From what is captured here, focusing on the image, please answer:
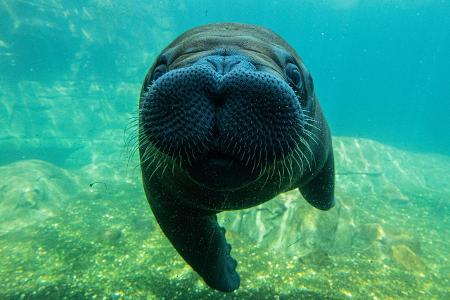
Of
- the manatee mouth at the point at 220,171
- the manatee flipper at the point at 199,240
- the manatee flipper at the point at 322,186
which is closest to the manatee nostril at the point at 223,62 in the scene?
the manatee mouth at the point at 220,171

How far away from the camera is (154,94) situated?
2.19 metres

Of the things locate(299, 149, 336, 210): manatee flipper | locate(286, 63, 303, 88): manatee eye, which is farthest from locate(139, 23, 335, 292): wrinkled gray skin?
locate(299, 149, 336, 210): manatee flipper

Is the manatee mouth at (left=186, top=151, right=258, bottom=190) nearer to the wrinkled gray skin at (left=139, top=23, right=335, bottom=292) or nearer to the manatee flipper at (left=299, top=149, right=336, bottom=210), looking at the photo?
the wrinkled gray skin at (left=139, top=23, right=335, bottom=292)

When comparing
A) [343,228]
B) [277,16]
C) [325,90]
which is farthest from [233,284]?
[325,90]

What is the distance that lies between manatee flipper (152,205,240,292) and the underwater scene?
1.1 inches

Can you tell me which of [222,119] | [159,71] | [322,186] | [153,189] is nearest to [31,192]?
[153,189]

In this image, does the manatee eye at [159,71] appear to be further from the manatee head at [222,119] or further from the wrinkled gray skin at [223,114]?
the manatee head at [222,119]

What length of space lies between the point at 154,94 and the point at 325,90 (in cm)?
12909

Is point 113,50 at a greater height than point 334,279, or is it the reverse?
point 113,50

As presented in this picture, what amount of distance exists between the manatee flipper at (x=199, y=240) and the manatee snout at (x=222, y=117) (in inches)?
63.8

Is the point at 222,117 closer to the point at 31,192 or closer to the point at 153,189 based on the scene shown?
the point at 153,189

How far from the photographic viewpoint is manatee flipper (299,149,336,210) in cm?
509

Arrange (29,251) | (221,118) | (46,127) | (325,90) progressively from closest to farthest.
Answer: (221,118) → (29,251) → (46,127) → (325,90)

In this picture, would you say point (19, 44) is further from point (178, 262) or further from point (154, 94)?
point (154, 94)
